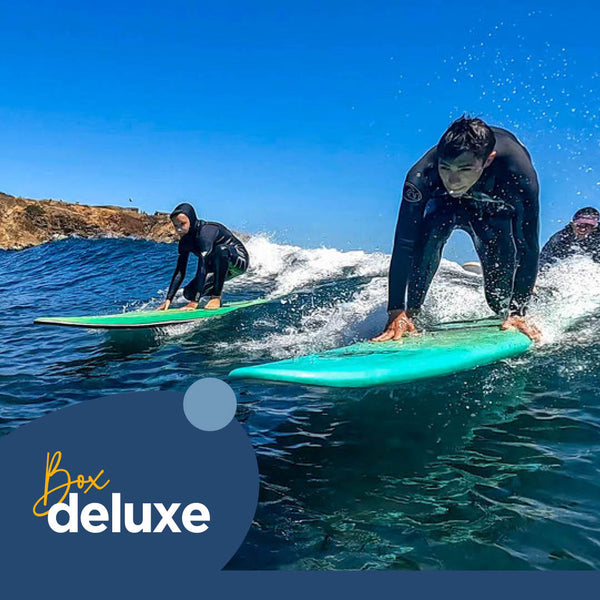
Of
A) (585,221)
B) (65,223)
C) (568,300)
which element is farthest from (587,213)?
(65,223)

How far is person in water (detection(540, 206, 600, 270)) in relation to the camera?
345 inches

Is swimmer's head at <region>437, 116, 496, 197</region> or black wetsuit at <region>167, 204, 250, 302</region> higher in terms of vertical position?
swimmer's head at <region>437, 116, 496, 197</region>

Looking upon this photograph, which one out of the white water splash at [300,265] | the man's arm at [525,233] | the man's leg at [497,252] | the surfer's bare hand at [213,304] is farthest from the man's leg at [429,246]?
the white water splash at [300,265]

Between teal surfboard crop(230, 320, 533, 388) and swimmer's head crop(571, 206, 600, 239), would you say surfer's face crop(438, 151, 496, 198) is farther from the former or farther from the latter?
swimmer's head crop(571, 206, 600, 239)

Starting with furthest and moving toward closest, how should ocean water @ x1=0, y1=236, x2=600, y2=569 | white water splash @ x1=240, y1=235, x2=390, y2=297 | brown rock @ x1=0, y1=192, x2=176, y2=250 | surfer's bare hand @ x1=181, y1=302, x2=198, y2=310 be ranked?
brown rock @ x1=0, y1=192, x2=176, y2=250
white water splash @ x1=240, y1=235, x2=390, y2=297
surfer's bare hand @ x1=181, y1=302, x2=198, y2=310
ocean water @ x1=0, y1=236, x2=600, y2=569

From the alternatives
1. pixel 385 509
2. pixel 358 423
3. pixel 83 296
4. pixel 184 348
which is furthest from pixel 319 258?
pixel 385 509

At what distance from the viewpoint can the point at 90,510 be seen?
2357 millimetres

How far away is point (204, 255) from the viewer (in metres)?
8.55

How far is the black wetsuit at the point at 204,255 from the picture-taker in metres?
8.55

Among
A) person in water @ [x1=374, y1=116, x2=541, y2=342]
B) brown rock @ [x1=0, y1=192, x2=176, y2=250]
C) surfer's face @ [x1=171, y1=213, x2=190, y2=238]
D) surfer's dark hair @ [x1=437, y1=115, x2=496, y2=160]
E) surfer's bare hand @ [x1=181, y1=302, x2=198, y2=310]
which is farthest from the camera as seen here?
brown rock @ [x1=0, y1=192, x2=176, y2=250]

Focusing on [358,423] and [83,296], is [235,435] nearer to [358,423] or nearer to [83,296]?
[358,423]

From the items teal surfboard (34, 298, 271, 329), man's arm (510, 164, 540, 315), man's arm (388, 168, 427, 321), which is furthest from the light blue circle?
teal surfboard (34, 298, 271, 329)

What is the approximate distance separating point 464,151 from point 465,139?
0.09 m

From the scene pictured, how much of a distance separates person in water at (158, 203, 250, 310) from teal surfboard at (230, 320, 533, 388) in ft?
14.5
